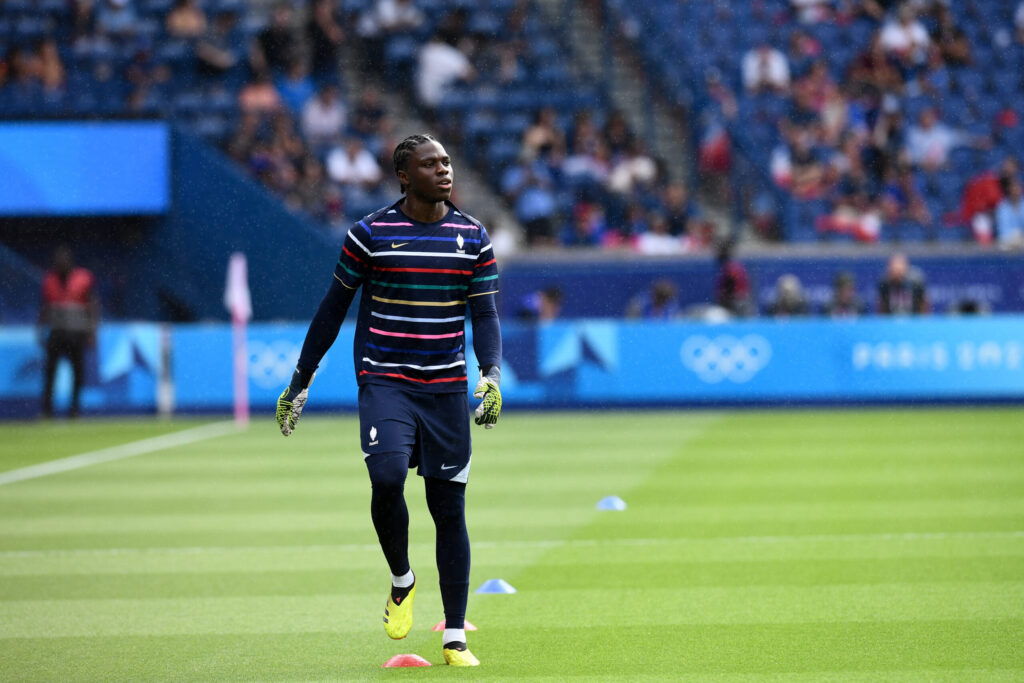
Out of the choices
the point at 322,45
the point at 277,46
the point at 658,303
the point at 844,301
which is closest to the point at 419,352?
the point at 658,303

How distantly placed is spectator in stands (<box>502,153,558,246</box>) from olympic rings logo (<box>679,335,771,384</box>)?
12.3ft

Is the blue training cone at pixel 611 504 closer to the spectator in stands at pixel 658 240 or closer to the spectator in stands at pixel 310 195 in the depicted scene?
the spectator in stands at pixel 658 240

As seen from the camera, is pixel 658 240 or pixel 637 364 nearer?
pixel 637 364

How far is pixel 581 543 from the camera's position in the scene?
34.0 ft

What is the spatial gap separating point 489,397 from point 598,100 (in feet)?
69.7

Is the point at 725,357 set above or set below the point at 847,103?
below

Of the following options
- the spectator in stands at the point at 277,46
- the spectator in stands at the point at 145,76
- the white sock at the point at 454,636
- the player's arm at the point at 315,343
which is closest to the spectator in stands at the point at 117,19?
the spectator in stands at the point at 145,76

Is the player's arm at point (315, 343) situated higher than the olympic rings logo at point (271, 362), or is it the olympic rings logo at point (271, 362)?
the player's arm at point (315, 343)

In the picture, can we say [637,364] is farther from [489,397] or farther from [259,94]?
[489,397]

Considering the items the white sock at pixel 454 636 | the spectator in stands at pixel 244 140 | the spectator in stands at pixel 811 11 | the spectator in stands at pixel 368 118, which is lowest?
the white sock at pixel 454 636

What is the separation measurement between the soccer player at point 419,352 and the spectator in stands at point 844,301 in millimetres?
16226

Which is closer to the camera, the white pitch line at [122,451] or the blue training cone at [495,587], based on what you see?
the blue training cone at [495,587]

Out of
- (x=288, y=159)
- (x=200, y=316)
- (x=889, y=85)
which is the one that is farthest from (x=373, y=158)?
(x=889, y=85)

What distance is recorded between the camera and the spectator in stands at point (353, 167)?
82.7 feet
